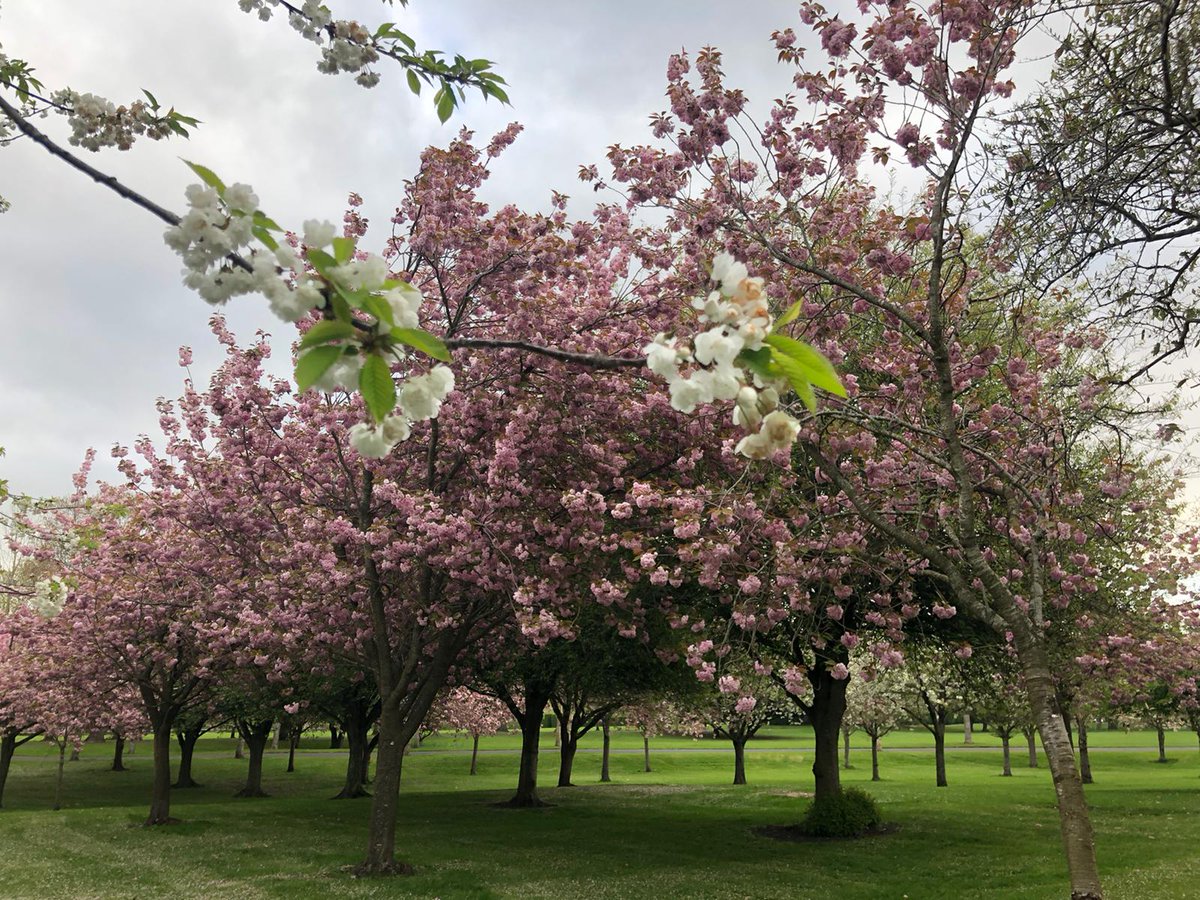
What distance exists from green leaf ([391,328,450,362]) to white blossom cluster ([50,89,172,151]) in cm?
332

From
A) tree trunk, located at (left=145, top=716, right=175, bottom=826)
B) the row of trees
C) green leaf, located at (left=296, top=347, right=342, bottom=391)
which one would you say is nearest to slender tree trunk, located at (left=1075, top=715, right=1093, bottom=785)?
the row of trees

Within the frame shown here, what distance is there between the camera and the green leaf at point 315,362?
5.62 ft

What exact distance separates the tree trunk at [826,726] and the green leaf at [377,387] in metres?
18.1

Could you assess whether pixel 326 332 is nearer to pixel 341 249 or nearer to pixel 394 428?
pixel 341 249

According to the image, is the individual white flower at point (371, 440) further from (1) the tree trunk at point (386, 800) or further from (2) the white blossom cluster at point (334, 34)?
(1) the tree trunk at point (386, 800)

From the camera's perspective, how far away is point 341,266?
1756 millimetres

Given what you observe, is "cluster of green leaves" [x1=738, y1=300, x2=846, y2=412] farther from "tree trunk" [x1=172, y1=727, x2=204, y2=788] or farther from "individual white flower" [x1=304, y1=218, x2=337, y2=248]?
"tree trunk" [x1=172, y1=727, x2=204, y2=788]

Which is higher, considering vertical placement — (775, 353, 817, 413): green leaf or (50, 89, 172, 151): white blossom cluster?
(50, 89, 172, 151): white blossom cluster

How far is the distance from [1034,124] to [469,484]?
9.22 metres

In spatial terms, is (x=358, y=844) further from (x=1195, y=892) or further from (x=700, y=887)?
(x=1195, y=892)

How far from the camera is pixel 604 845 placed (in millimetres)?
17406

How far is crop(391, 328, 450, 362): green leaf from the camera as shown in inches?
69.2

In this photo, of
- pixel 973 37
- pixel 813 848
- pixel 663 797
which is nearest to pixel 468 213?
pixel 973 37

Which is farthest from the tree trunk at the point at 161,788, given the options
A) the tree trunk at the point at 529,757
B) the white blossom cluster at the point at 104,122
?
the white blossom cluster at the point at 104,122
